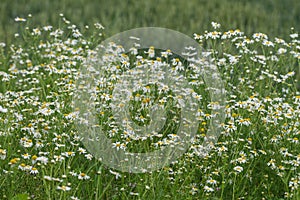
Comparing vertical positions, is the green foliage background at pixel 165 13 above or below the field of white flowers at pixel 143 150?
above

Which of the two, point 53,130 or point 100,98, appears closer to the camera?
point 53,130

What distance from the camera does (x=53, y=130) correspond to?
417 centimetres

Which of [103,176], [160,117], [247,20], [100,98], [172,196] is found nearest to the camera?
[172,196]

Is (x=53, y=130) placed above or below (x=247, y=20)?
below

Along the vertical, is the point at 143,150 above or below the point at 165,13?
below

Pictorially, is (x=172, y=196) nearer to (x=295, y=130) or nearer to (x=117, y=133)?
(x=117, y=133)

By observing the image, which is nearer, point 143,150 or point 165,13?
point 143,150

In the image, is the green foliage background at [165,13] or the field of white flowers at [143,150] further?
the green foliage background at [165,13]

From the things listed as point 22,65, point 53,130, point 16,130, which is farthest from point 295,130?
point 22,65

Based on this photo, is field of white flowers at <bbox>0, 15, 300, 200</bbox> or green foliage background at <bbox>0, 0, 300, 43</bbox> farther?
green foliage background at <bbox>0, 0, 300, 43</bbox>

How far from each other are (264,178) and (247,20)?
15.8ft

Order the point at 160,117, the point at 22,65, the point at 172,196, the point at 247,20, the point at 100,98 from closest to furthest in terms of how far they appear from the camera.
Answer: the point at 172,196, the point at 160,117, the point at 100,98, the point at 22,65, the point at 247,20

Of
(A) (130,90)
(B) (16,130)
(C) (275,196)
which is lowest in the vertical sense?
(C) (275,196)

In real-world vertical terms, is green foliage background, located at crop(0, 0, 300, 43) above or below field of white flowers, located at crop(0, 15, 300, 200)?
above
